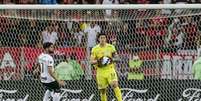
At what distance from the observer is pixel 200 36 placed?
12156mm

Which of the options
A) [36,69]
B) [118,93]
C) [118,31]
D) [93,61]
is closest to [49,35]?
[36,69]

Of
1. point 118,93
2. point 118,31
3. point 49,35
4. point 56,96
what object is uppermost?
point 118,31

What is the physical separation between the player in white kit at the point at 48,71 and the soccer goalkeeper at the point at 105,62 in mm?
712

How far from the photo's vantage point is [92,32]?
12.5 m

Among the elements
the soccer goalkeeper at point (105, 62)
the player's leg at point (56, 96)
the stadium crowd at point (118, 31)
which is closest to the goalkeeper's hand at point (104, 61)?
the soccer goalkeeper at point (105, 62)

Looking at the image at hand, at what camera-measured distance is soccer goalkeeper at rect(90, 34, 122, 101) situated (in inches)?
480

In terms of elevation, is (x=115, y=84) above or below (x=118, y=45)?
below

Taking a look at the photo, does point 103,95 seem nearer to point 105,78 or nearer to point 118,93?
point 105,78

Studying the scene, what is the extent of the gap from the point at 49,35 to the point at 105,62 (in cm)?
117

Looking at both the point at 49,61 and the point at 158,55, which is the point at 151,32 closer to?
the point at 158,55

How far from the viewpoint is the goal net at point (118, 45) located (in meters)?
12.2

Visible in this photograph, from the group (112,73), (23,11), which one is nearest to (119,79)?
(112,73)

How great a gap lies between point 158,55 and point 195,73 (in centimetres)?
73

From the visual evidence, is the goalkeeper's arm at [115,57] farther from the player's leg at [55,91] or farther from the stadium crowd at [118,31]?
the player's leg at [55,91]
